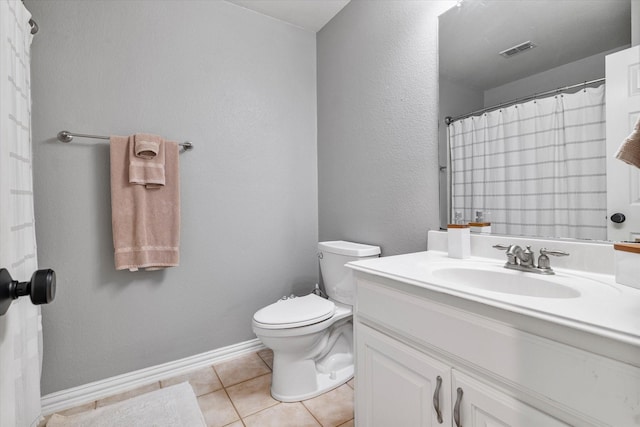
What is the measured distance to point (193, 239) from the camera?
183 cm

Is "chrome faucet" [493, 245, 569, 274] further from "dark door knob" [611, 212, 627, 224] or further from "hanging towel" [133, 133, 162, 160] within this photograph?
"hanging towel" [133, 133, 162, 160]

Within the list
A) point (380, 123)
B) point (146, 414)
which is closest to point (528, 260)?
point (380, 123)

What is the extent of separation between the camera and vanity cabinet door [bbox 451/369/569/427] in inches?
24.9

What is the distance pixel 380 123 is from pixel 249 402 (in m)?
1.69

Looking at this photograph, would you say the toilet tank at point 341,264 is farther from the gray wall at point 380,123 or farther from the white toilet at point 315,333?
the gray wall at point 380,123

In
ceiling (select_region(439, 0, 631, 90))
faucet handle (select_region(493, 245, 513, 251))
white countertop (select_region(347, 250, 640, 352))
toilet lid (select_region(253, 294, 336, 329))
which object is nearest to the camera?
white countertop (select_region(347, 250, 640, 352))

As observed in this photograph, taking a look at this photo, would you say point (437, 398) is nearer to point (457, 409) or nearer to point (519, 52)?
point (457, 409)

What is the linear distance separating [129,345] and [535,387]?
6.20 feet

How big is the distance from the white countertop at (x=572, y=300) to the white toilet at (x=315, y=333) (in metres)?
0.58

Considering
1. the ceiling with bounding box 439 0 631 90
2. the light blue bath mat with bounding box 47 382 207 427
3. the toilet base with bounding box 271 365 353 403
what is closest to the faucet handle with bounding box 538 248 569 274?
the ceiling with bounding box 439 0 631 90

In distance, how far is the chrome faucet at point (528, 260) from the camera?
0.96 meters

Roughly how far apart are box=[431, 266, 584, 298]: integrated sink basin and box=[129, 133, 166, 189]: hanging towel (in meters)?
1.50

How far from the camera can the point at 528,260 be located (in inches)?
39.2

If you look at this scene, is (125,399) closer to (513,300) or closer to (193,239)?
(193,239)
